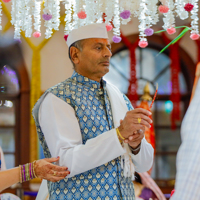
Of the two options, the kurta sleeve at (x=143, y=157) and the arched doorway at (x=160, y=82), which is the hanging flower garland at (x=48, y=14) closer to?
the kurta sleeve at (x=143, y=157)

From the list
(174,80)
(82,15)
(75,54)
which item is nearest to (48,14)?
(82,15)

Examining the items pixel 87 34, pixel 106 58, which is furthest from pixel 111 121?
pixel 87 34

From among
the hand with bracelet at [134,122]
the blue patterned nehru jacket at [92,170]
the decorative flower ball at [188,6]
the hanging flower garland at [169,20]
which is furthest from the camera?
the hanging flower garland at [169,20]

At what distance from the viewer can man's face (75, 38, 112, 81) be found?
1.98 meters

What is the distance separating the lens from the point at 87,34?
2049mm

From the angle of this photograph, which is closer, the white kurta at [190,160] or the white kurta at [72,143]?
the white kurta at [190,160]

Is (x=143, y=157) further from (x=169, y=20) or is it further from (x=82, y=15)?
(x=169, y=20)

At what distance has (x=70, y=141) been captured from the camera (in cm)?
169

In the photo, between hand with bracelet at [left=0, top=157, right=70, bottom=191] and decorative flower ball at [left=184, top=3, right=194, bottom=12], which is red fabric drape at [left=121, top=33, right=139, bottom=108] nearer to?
decorative flower ball at [left=184, top=3, right=194, bottom=12]

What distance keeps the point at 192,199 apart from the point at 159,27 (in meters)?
5.01

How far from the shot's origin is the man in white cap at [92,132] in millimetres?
1628

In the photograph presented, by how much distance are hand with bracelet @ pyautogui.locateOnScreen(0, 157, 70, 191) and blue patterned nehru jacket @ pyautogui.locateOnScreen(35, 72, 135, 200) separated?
0.13m

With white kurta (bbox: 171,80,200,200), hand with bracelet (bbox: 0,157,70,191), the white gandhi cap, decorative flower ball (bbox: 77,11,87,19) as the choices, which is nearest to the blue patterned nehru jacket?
hand with bracelet (bbox: 0,157,70,191)

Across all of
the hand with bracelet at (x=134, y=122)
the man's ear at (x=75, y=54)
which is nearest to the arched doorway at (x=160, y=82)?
the man's ear at (x=75, y=54)
